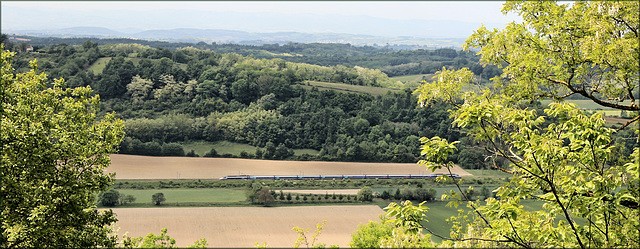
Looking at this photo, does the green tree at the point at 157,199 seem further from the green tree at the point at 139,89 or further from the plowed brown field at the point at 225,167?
the green tree at the point at 139,89

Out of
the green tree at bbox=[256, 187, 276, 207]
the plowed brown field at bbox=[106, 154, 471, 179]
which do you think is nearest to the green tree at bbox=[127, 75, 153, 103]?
the plowed brown field at bbox=[106, 154, 471, 179]

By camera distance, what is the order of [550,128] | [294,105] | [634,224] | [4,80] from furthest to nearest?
[294,105], [4,80], [550,128], [634,224]

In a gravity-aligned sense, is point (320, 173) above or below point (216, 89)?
below

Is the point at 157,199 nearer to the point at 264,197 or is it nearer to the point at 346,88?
the point at 264,197

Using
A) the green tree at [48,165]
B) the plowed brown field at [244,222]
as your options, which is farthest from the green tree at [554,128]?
the plowed brown field at [244,222]

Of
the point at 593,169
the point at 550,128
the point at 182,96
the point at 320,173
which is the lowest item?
the point at 320,173

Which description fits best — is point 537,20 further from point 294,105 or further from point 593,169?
point 294,105

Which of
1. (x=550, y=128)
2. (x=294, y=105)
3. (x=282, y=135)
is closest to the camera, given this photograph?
(x=550, y=128)

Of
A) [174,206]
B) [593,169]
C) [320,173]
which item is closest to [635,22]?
[593,169]
